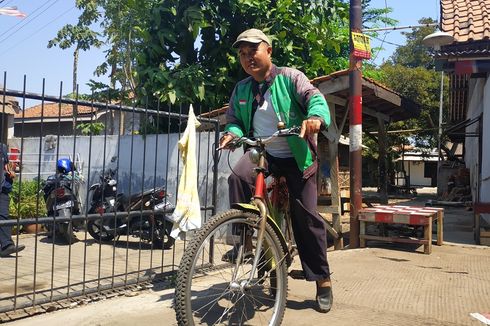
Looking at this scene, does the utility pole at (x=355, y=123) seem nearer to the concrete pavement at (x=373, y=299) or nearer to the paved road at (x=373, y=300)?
the concrete pavement at (x=373, y=299)

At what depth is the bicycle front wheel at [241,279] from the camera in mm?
2574

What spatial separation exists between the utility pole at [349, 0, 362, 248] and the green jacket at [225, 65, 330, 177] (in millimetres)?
3401

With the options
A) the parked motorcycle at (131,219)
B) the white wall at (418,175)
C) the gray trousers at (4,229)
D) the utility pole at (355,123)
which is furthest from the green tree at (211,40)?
the white wall at (418,175)

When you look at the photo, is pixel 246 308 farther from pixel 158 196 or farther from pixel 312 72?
pixel 312 72

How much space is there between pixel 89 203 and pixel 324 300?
19.8ft

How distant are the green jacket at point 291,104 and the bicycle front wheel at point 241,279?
2.09 ft

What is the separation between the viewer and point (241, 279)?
2.84 meters

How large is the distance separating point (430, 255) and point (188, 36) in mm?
5765

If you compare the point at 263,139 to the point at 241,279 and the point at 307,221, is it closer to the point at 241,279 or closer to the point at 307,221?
the point at 307,221

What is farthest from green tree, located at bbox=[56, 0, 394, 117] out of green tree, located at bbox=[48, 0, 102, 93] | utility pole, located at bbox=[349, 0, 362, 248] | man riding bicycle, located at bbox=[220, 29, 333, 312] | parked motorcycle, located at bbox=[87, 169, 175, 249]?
green tree, located at bbox=[48, 0, 102, 93]

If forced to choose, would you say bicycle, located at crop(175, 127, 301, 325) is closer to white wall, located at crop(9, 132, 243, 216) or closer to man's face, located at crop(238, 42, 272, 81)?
man's face, located at crop(238, 42, 272, 81)

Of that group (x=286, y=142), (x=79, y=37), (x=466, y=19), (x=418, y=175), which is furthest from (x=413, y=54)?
(x=286, y=142)

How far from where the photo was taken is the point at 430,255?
19.4ft

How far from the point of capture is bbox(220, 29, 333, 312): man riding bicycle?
3281 millimetres
